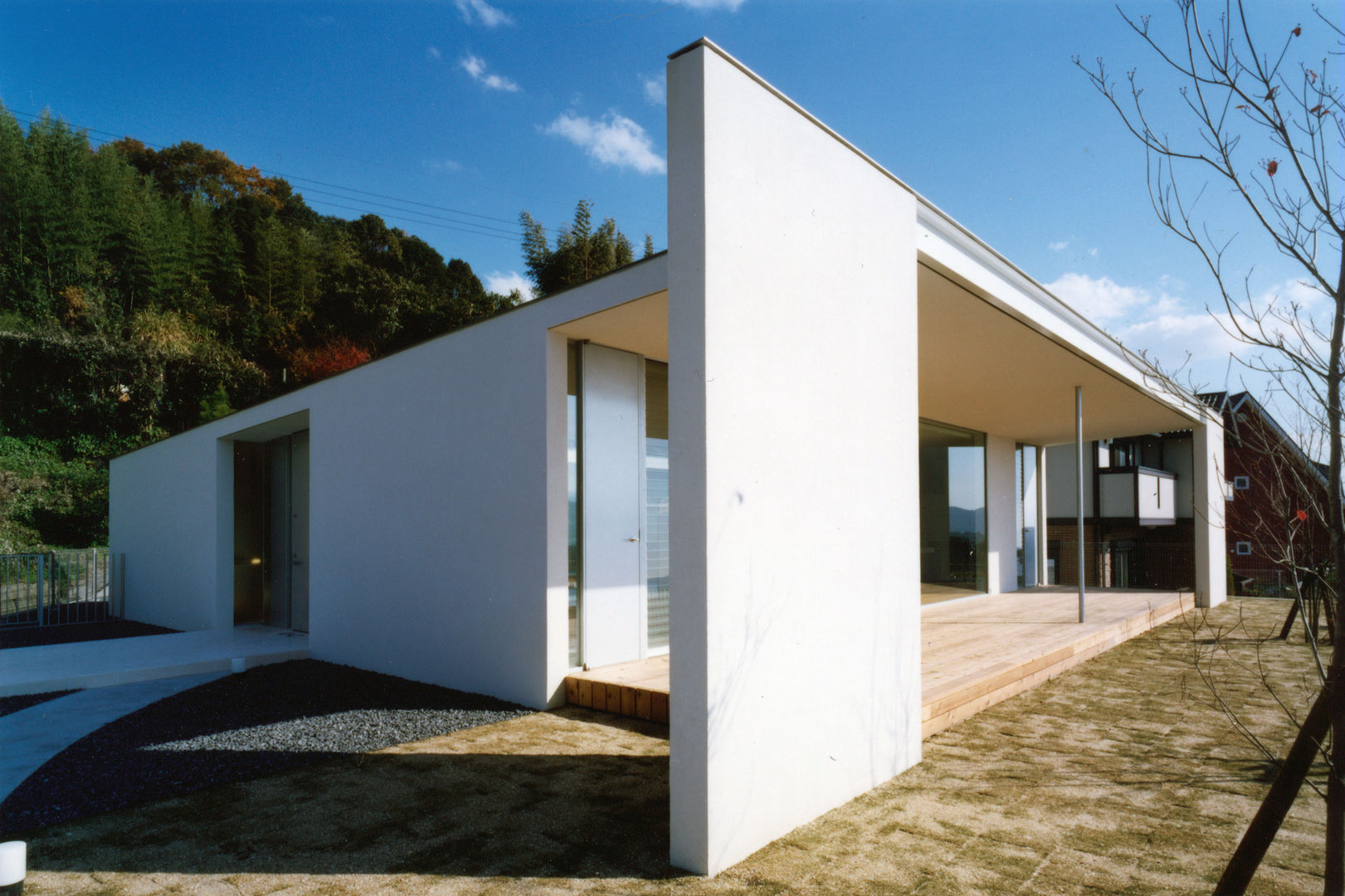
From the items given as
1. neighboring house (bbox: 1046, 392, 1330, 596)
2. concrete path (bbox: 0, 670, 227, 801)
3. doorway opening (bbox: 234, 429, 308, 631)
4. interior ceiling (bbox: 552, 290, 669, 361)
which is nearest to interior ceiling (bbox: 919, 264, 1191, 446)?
interior ceiling (bbox: 552, 290, 669, 361)

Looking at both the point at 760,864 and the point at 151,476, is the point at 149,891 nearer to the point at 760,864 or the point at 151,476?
the point at 760,864

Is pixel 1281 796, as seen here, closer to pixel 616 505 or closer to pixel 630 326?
pixel 630 326

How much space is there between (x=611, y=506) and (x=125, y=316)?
1942cm

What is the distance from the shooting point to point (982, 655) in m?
5.71

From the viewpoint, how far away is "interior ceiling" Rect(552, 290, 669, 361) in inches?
172

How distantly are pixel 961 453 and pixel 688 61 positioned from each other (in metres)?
9.47

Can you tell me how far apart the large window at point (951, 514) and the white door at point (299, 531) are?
7.57 metres

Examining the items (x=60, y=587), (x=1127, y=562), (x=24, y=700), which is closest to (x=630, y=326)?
(x=24, y=700)

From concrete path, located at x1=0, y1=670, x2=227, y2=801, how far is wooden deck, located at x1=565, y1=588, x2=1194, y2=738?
2.87m

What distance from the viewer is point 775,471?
9.45 feet

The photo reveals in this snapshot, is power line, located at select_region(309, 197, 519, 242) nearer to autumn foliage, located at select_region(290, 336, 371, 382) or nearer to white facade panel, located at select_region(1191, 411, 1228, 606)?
autumn foliage, located at select_region(290, 336, 371, 382)

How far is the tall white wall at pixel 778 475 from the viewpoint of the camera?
8.39ft

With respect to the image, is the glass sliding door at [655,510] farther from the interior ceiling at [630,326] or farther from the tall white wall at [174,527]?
the tall white wall at [174,527]

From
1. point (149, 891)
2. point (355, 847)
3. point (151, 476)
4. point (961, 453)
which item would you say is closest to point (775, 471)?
point (355, 847)
